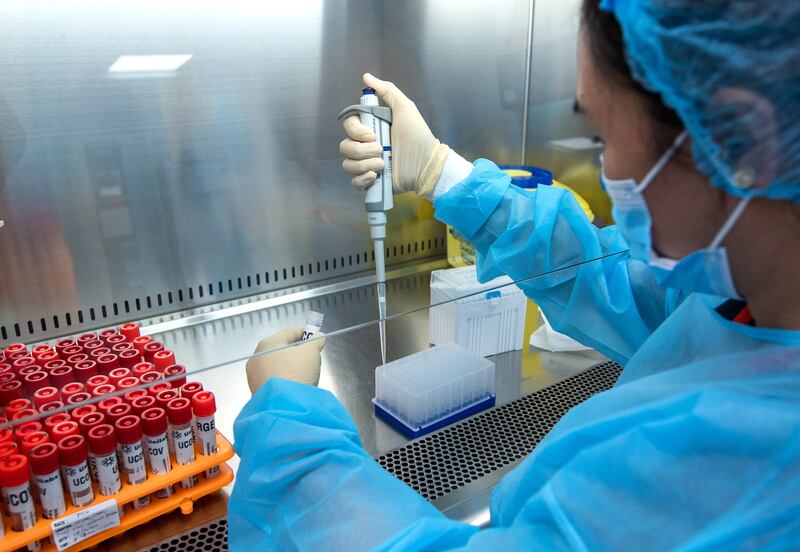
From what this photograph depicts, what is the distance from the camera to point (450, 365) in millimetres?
1133

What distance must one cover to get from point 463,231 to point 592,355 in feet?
1.57

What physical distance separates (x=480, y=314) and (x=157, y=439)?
0.66 m

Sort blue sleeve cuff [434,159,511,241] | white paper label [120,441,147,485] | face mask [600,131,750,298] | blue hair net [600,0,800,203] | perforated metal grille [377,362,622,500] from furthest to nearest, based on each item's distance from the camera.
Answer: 1. blue sleeve cuff [434,159,511,241]
2. perforated metal grille [377,362,622,500]
3. white paper label [120,441,147,485]
4. face mask [600,131,750,298]
5. blue hair net [600,0,800,203]

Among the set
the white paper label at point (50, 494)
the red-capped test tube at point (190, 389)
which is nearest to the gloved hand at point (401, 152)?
the red-capped test tube at point (190, 389)

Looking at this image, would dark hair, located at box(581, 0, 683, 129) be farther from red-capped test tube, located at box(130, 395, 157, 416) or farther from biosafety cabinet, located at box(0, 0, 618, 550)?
red-capped test tube, located at box(130, 395, 157, 416)

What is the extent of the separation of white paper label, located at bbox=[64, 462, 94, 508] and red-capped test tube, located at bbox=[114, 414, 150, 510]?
0.17ft

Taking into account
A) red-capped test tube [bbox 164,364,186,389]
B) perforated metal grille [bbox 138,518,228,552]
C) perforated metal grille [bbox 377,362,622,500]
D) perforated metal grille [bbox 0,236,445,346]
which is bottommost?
perforated metal grille [bbox 138,518,228,552]

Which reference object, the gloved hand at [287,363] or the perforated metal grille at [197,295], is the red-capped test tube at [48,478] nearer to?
the gloved hand at [287,363]

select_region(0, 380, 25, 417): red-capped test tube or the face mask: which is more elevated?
the face mask

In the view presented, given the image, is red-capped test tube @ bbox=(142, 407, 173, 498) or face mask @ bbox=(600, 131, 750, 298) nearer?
face mask @ bbox=(600, 131, 750, 298)

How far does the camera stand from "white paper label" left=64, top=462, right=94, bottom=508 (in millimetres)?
823

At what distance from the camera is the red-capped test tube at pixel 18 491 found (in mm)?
762

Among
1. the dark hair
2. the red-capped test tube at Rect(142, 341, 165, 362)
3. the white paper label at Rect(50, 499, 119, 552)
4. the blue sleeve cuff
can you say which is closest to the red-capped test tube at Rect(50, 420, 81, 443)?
the white paper label at Rect(50, 499, 119, 552)

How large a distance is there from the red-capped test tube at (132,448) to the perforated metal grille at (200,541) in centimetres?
7
